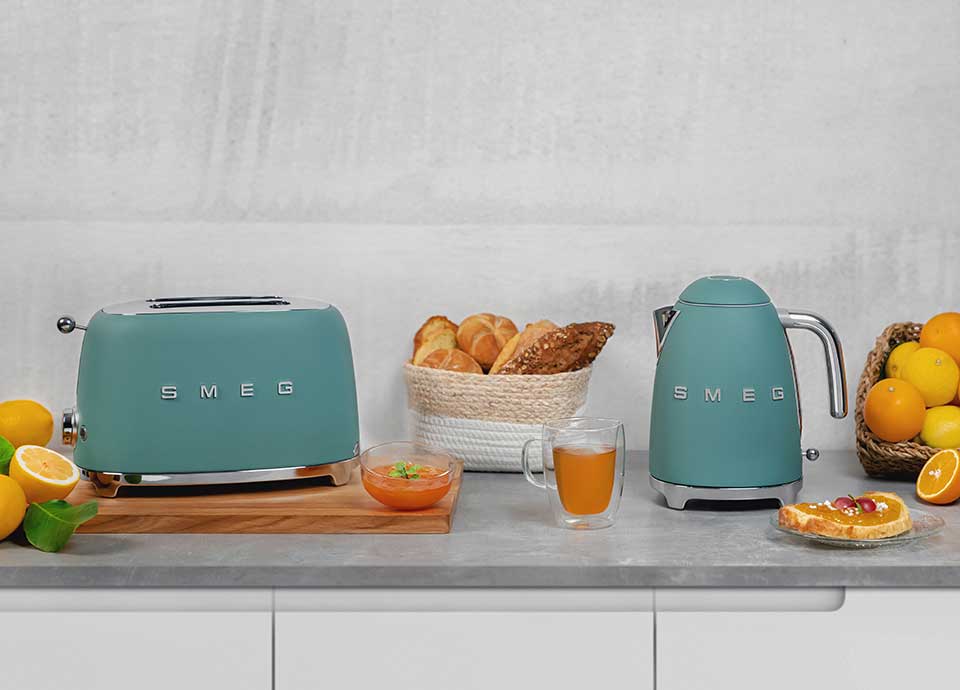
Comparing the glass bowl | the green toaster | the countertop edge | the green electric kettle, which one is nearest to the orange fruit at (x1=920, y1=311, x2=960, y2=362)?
the green electric kettle

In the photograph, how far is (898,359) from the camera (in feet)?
5.63

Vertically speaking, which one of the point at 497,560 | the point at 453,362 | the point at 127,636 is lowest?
the point at 127,636

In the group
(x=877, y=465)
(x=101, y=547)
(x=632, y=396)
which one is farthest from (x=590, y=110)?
(x=101, y=547)

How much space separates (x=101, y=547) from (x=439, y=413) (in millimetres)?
543

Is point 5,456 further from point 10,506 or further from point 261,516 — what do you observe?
point 261,516

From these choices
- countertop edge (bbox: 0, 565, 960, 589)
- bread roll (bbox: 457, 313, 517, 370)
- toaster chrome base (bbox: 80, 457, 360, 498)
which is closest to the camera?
countertop edge (bbox: 0, 565, 960, 589)

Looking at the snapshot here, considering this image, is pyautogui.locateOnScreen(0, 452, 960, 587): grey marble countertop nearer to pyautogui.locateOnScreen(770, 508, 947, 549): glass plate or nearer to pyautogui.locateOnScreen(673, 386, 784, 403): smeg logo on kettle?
pyautogui.locateOnScreen(770, 508, 947, 549): glass plate

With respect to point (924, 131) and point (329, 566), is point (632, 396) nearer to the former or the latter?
point (924, 131)

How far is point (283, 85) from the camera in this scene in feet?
6.03

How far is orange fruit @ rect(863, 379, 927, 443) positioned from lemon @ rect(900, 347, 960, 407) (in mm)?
19

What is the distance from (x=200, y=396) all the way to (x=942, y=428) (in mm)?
1042

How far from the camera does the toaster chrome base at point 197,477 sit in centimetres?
151

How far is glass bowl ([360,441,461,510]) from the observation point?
→ 145 centimetres

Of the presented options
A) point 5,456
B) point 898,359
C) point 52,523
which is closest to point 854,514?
point 898,359
